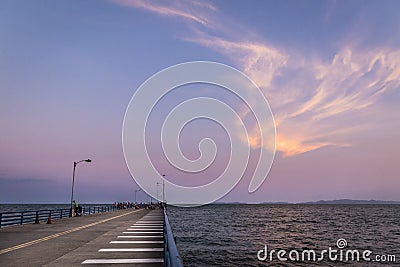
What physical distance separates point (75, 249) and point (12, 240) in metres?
5.18

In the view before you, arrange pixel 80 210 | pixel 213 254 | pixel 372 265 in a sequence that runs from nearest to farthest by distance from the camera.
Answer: pixel 372 265, pixel 213 254, pixel 80 210

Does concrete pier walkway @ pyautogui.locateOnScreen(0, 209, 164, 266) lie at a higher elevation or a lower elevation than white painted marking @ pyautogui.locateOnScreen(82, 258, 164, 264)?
lower

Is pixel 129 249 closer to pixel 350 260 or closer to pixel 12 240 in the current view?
pixel 12 240

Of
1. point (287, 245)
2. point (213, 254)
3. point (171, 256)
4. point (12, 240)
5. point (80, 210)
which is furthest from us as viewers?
point (80, 210)

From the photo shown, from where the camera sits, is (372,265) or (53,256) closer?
(53,256)

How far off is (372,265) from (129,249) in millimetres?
24523

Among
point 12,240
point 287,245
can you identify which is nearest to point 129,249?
point 12,240

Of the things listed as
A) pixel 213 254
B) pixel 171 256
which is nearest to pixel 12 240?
pixel 171 256

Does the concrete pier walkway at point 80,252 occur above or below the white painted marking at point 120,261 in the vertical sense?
below

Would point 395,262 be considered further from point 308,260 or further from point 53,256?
point 53,256

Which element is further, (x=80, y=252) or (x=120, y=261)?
(x=80, y=252)

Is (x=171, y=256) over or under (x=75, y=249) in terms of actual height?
over

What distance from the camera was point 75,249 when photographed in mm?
14828

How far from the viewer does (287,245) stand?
1695 inches
